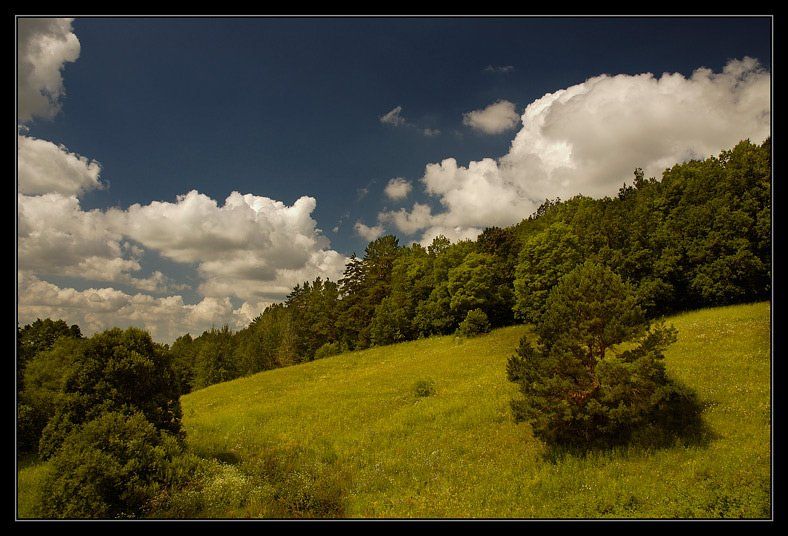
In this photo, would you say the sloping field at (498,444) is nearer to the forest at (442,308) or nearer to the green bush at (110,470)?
the forest at (442,308)

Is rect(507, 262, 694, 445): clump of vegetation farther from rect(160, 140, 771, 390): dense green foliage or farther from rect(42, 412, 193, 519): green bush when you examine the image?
rect(160, 140, 771, 390): dense green foliage

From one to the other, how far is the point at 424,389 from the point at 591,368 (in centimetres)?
1373

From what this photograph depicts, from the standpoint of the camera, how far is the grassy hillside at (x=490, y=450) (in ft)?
35.7

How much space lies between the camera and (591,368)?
13.7m

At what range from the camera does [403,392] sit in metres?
26.7

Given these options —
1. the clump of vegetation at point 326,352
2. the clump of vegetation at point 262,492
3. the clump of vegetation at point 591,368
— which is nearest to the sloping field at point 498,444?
the clump of vegetation at point 262,492

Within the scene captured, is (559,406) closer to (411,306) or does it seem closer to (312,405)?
(312,405)

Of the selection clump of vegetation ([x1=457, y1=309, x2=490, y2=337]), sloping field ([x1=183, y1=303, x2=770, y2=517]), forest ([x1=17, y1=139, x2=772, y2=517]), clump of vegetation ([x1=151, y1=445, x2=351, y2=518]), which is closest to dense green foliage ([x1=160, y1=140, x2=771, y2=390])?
forest ([x1=17, y1=139, x2=772, y2=517])

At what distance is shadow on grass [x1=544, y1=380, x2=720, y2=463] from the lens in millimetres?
13141

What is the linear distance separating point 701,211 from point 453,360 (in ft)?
99.0

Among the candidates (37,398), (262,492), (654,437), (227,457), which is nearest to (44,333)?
(37,398)

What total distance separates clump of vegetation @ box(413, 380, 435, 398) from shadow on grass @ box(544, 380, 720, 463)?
11.3 metres

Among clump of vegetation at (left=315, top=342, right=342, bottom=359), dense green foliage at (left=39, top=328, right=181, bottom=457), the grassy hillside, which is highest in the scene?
dense green foliage at (left=39, top=328, right=181, bottom=457)

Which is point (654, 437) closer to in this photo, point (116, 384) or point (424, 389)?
point (424, 389)
